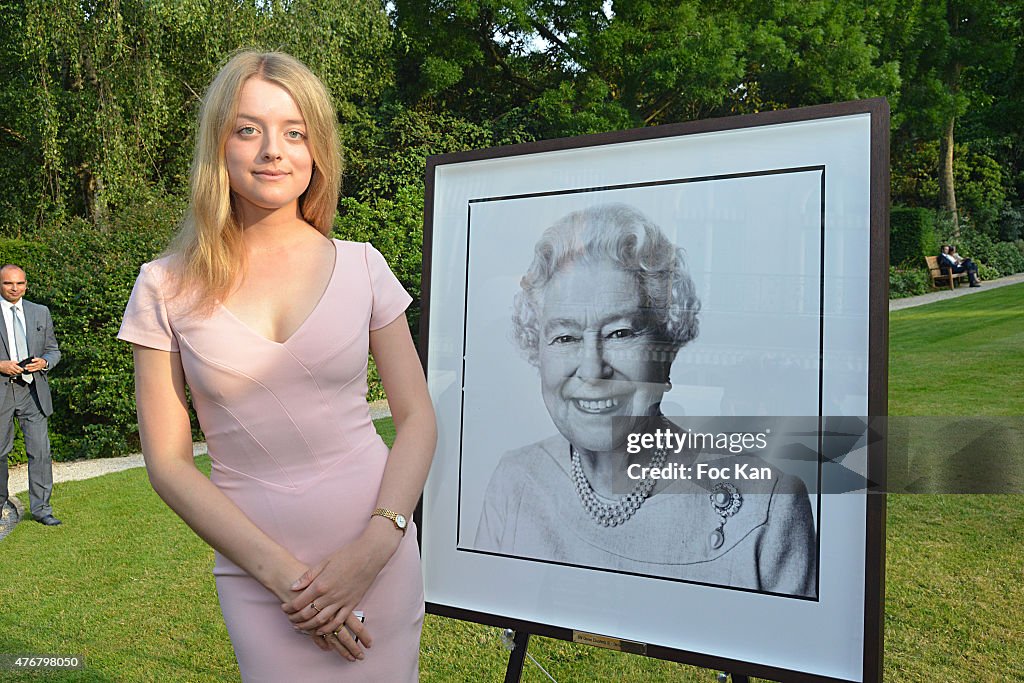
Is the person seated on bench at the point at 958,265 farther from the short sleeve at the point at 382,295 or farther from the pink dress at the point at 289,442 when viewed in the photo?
the pink dress at the point at 289,442

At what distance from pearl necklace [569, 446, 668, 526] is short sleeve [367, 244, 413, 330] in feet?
2.06

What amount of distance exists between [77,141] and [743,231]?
1194 cm

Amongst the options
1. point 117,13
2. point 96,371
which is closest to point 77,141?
point 117,13

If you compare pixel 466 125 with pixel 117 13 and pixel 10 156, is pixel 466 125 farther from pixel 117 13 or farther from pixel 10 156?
pixel 10 156

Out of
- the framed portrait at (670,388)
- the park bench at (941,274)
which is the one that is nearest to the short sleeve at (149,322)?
the framed portrait at (670,388)

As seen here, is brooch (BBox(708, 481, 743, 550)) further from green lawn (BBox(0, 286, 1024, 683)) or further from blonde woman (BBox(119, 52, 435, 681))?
green lawn (BBox(0, 286, 1024, 683))

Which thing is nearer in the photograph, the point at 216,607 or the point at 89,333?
the point at 216,607

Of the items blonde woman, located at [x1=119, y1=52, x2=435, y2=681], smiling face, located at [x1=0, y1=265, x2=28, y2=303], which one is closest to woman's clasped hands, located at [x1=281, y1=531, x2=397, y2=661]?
blonde woman, located at [x1=119, y1=52, x2=435, y2=681]

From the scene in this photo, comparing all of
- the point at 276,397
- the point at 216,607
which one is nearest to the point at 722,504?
the point at 276,397

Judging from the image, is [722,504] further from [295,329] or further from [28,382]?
[28,382]

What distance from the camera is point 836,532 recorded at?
5.30ft

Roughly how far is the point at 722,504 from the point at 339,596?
0.86 meters

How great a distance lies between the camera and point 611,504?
1887mm

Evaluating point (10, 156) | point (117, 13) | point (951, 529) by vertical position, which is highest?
point (117, 13)
